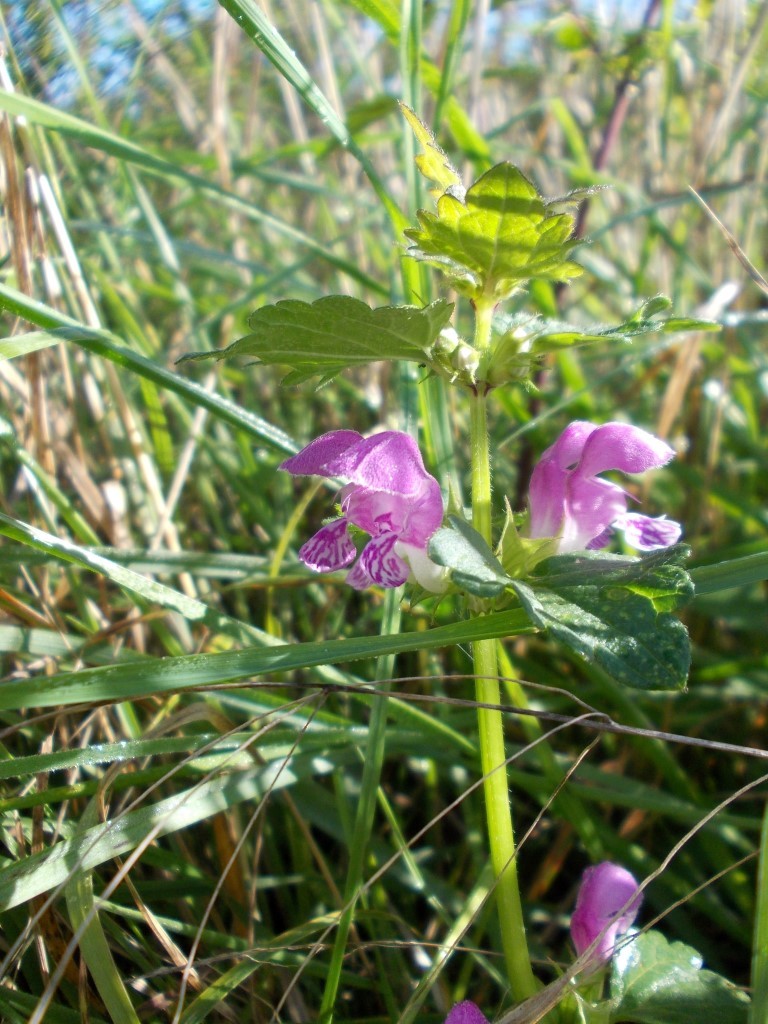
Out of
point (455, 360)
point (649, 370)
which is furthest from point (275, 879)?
point (649, 370)

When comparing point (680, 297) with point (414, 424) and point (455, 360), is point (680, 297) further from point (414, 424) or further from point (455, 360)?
point (455, 360)

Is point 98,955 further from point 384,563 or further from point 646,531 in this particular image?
point 646,531

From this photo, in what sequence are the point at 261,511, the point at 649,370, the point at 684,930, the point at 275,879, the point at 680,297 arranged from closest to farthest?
the point at 275,879
the point at 684,930
the point at 261,511
the point at 649,370
the point at 680,297

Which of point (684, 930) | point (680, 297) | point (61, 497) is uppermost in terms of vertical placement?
point (61, 497)

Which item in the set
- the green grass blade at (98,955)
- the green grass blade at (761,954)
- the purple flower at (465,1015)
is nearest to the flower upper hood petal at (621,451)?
the green grass blade at (761,954)

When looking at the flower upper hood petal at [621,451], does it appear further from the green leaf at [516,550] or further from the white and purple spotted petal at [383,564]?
the white and purple spotted petal at [383,564]

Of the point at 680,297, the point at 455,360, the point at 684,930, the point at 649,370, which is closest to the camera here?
the point at 455,360
